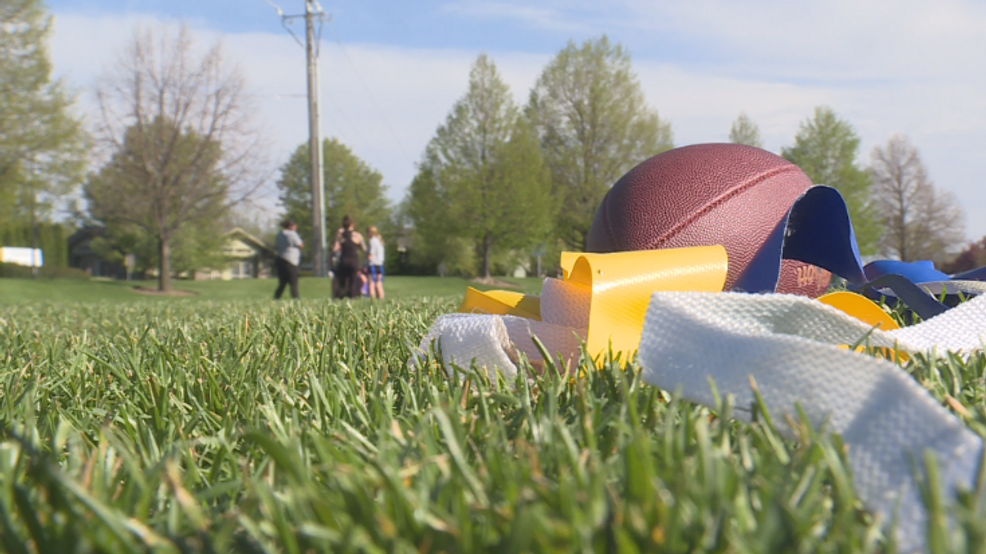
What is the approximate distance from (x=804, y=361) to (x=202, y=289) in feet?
124

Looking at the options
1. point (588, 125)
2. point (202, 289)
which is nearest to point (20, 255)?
point (202, 289)

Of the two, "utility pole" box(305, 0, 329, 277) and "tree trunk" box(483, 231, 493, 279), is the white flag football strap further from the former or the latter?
"tree trunk" box(483, 231, 493, 279)

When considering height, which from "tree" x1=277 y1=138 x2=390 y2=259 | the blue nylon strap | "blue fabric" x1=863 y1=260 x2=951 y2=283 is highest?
"tree" x1=277 y1=138 x2=390 y2=259

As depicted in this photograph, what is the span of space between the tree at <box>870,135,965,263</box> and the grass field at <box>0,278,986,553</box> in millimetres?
65913

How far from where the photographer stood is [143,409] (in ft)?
6.56

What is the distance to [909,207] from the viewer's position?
199 feet

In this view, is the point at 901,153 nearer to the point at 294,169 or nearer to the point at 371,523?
the point at 294,169

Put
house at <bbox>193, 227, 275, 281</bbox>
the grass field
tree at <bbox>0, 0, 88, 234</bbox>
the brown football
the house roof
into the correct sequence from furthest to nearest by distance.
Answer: house at <bbox>193, 227, 275, 281</bbox>
the house roof
tree at <bbox>0, 0, 88, 234</bbox>
the brown football
the grass field

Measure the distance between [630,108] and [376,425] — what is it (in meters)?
50.6

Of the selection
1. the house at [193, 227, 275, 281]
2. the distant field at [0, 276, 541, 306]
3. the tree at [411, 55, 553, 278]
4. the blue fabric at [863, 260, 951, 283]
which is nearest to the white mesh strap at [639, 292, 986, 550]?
the blue fabric at [863, 260, 951, 283]

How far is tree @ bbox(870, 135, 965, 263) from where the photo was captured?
6025 centimetres

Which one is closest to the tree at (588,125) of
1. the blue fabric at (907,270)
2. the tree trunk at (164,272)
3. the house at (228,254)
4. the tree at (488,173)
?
the tree at (488,173)

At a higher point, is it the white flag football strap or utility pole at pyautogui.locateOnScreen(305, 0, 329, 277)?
utility pole at pyautogui.locateOnScreen(305, 0, 329, 277)

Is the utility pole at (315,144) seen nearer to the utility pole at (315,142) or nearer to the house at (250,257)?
the utility pole at (315,142)
